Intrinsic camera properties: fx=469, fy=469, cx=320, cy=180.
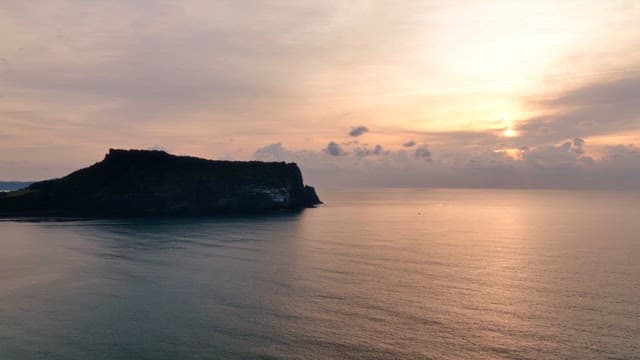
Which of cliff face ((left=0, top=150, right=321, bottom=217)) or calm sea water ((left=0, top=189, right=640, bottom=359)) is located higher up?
cliff face ((left=0, top=150, right=321, bottom=217))

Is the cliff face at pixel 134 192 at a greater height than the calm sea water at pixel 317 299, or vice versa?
the cliff face at pixel 134 192

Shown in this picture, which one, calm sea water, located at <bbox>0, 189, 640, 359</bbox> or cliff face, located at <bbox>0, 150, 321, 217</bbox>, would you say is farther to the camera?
cliff face, located at <bbox>0, 150, 321, 217</bbox>

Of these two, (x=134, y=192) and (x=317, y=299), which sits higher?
(x=134, y=192)

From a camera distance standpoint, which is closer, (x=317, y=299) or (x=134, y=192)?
(x=317, y=299)

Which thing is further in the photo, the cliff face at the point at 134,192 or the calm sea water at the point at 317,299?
the cliff face at the point at 134,192

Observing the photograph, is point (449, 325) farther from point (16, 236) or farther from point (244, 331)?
point (16, 236)
